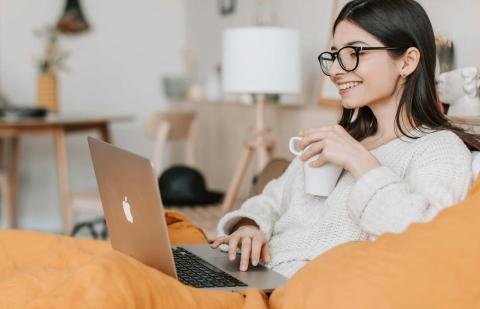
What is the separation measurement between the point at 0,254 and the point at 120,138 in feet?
12.0

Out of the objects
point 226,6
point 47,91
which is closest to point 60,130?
point 47,91

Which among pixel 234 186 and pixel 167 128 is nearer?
pixel 234 186

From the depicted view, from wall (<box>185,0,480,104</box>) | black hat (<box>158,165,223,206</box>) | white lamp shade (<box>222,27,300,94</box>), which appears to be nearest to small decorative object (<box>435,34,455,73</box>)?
wall (<box>185,0,480,104</box>)

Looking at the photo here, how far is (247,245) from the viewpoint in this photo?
1.48 m

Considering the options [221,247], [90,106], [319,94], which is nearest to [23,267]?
[221,247]

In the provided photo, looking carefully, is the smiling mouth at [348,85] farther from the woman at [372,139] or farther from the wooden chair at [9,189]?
the wooden chair at [9,189]

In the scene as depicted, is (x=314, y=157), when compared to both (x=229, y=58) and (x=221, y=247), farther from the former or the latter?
(x=229, y=58)

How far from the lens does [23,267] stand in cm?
158

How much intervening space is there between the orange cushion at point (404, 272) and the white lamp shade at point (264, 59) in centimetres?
167

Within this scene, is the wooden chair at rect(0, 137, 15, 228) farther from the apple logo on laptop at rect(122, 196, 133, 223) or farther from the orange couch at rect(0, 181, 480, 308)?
the orange couch at rect(0, 181, 480, 308)

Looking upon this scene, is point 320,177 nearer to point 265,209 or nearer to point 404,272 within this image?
point 265,209

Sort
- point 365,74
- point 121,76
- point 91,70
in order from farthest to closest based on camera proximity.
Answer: point 121,76 → point 91,70 → point 365,74

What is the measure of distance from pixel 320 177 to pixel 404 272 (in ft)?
1.47

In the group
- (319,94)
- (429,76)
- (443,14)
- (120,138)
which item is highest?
(443,14)
